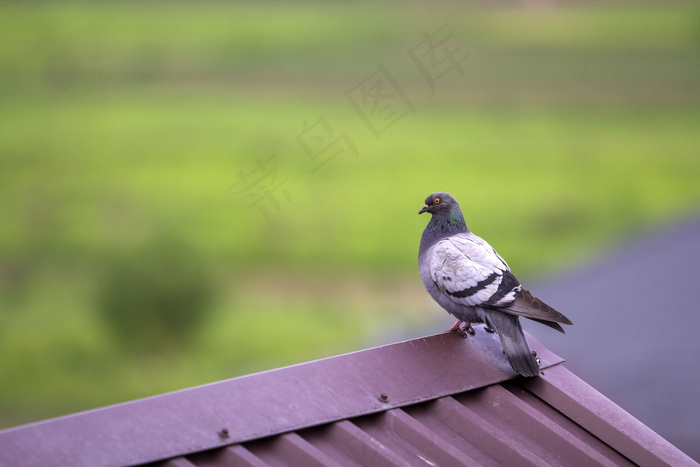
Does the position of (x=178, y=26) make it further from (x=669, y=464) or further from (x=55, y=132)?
(x=669, y=464)

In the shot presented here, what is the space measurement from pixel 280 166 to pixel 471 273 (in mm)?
27579

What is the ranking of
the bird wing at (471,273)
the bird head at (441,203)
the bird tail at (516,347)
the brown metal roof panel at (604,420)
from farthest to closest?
the bird head at (441,203) < the bird wing at (471,273) < the bird tail at (516,347) < the brown metal roof panel at (604,420)

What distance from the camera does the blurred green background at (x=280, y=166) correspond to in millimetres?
18094

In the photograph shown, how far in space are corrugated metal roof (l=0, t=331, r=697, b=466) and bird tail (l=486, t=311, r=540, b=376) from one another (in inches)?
3.5

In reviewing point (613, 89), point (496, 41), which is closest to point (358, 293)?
point (496, 41)

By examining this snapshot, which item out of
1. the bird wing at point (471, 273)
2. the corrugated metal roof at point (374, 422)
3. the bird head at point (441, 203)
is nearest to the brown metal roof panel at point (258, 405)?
the corrugated metal roof at point (374, 422)

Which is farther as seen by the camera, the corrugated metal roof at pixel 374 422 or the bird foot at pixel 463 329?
the bird foot at pixel 463 329

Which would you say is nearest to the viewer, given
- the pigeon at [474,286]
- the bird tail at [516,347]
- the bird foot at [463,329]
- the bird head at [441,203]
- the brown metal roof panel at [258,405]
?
the brown metal roof panel at [258,405]

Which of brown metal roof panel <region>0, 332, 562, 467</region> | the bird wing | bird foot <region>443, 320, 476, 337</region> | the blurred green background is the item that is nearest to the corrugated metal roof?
brown metal roof panel <region>0, 332, 562, 467</region>

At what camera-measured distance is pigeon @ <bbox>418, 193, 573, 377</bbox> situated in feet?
17.6

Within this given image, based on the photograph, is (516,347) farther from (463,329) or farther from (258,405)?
(258,405)

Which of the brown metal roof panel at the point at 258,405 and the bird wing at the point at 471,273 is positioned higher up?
the brown metal roof panel at the point at 258,405

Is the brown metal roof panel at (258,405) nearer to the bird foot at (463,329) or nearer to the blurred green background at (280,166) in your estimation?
the bird foot at (463,329)

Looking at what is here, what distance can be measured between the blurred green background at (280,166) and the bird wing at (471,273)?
7.37 metres
